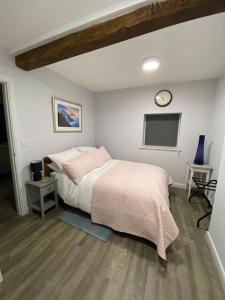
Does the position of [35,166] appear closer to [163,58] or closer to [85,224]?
[85,224]

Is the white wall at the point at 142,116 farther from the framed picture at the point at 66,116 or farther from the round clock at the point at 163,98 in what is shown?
the framed picture at the point at 66,116

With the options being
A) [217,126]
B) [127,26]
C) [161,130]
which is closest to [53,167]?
[127,26]

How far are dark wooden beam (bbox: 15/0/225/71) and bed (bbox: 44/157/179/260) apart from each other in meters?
1.61

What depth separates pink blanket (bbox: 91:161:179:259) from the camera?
1.40 m

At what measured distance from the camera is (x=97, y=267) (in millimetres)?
1305

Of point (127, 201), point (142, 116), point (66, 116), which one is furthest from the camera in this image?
point (142, 116)

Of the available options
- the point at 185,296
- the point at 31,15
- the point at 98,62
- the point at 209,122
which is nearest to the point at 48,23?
the point at 31,15

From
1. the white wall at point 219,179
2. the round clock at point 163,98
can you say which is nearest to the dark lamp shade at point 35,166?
the white wall at point 219,179

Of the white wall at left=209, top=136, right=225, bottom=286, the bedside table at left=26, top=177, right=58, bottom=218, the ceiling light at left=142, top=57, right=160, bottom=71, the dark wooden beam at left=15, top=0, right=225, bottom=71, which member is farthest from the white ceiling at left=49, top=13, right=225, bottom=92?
the bedside table at left=26, top=177, right=58, bottom=218

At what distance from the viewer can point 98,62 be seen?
6.51 ft

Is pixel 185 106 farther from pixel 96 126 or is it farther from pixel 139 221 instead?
pixel 139 221

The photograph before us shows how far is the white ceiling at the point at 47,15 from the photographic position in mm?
1072

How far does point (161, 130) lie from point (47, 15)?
2.85 meters

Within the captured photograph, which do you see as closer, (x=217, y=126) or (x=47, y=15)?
(x=47, y=15)
